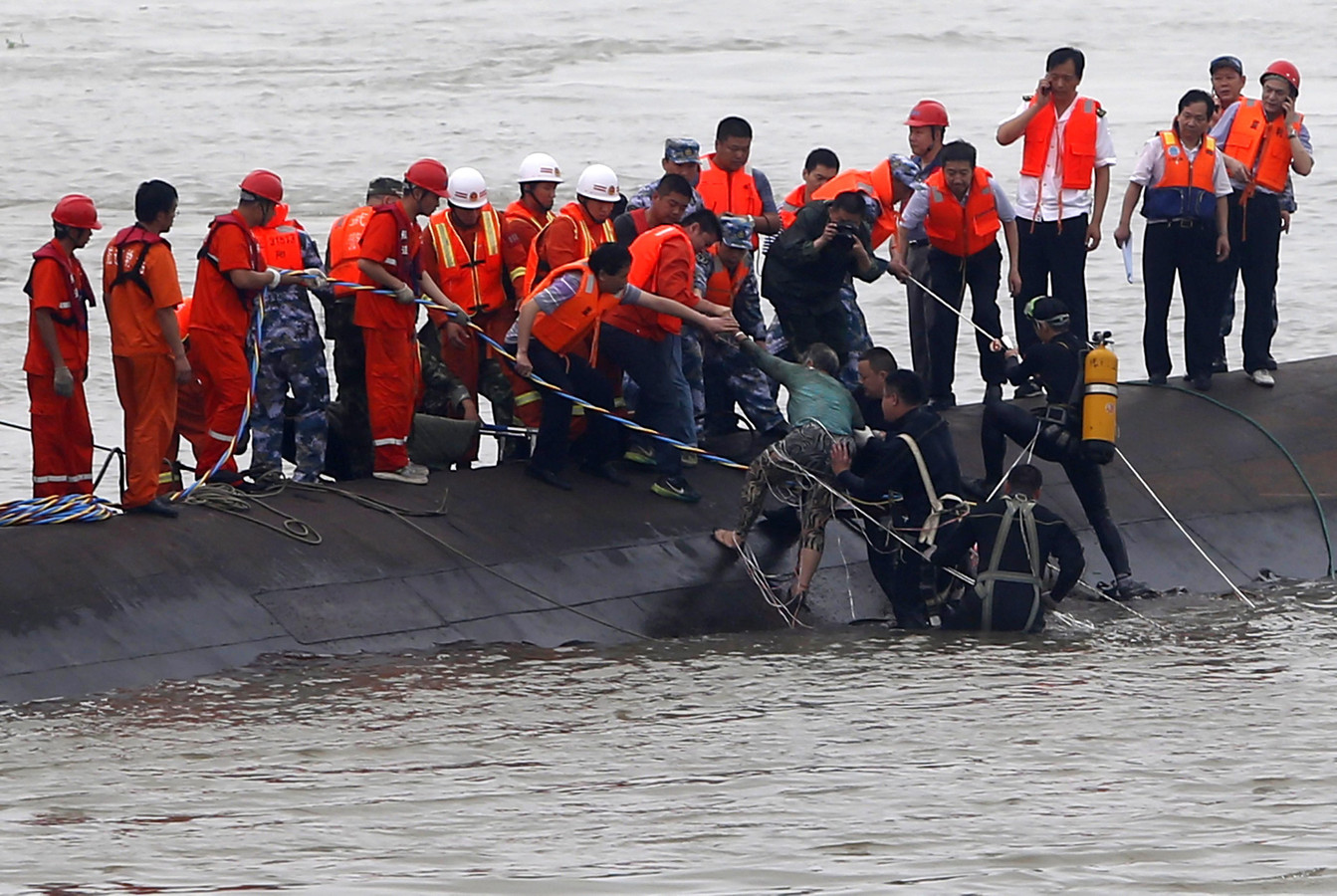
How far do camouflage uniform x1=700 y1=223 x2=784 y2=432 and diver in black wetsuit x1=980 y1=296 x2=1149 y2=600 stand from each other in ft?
5.60

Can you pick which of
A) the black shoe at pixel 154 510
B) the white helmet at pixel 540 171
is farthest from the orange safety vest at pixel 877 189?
the black shoe at pixel 154 510

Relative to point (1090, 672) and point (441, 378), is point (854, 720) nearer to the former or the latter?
point (1090, 672)

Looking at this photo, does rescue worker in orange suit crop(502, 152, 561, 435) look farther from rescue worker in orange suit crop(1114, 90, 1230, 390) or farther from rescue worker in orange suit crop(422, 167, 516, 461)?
rescue worker in orange suit crop(1114, 90, 1230, 390)

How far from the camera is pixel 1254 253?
1788cm

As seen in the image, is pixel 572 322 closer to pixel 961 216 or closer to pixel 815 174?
pixel 815 174

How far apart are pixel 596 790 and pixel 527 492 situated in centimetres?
420

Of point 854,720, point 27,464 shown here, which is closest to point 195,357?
point 854,720

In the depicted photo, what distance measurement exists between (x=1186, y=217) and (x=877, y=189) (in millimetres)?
2754

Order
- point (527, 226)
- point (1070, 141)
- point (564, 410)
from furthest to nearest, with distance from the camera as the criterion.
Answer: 1. point (1070, 141)
2. point (527, 226)
3. point (564, 410)

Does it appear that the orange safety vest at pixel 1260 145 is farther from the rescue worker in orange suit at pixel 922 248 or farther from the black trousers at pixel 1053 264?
the rescue worker in orange suit at pixel 922 248

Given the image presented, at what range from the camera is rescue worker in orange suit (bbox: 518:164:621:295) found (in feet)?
49.6

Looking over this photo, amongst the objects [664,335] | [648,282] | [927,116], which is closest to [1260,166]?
[927,116]

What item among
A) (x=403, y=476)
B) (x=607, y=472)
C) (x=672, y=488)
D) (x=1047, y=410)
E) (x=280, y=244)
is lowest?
(x=672, y=488)

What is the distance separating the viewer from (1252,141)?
57.7 feet
